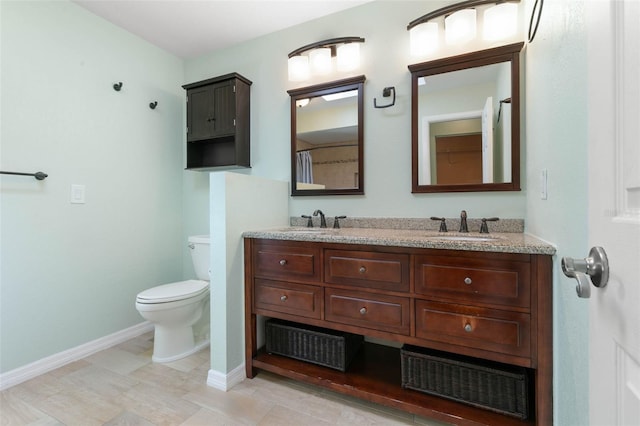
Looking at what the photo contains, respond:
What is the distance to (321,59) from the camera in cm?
205

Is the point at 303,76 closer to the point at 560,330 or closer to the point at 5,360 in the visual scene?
the point at 560,330

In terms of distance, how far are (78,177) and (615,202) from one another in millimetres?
2650

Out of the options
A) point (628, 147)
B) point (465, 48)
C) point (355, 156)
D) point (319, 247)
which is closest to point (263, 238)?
point (319, 247)

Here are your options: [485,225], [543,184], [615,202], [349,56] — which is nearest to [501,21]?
[349,56]

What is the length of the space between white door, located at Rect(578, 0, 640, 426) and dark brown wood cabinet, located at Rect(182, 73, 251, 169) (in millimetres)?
2129

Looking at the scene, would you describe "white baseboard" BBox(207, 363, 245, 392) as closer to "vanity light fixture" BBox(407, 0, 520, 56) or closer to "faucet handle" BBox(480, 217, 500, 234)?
→ "faucet handle" BBox(480, 217, 500, 234)

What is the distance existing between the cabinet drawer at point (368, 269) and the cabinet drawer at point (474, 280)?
7cm

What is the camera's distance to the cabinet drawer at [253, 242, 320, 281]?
1.53m

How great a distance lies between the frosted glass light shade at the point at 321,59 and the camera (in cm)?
205

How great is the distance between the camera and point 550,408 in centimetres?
109

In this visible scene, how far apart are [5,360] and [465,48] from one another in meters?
3.21

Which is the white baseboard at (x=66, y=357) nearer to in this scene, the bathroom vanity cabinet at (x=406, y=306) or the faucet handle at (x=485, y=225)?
the bathroom vanity cabinet at (x=406, y=306)

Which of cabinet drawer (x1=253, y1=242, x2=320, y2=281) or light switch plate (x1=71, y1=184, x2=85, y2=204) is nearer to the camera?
cabinet drawer (x1=253, y1=242, x2=320, y2=281)

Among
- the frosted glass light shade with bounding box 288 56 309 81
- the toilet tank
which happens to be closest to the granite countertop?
the toilet tank
